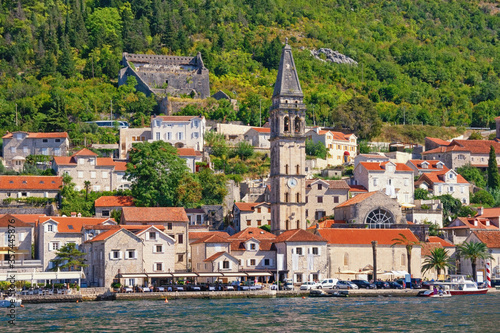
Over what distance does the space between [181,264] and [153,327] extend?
31.6 metres

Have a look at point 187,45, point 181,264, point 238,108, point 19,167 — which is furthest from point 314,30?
point 181,264

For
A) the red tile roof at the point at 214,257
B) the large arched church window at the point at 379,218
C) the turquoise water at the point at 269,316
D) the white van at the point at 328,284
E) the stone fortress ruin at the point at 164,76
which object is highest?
the stone fortress ruin at the point at 164,76

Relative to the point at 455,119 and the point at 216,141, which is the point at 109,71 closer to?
the point at 216,141

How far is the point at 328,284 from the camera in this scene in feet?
266

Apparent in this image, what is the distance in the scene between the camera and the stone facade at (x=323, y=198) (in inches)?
3984

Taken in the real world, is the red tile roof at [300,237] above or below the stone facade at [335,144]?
below

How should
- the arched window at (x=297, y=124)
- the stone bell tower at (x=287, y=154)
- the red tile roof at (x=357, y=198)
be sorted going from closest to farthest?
the stone bell tower at (x=287, y=154)
the red tile roof at (x=357, y=198)
the arched window at (x=297, y=124)

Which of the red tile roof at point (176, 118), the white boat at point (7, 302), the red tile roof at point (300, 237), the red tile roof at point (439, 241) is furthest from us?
the red tile roof at point (176, 118)

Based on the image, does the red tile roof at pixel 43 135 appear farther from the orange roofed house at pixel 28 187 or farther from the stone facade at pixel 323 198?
the stone facade at pixel 323 198

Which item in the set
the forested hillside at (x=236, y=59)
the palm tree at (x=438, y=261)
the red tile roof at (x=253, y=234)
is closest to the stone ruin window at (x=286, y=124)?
the red tile roof at (x=253, y=234)

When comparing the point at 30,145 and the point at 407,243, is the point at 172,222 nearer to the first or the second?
the point at 407,243

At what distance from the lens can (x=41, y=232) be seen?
3327 inches

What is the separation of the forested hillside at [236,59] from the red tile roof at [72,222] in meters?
27.4

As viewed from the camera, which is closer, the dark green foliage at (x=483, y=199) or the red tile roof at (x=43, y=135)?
the red tile roof at (x=43, y=135)
